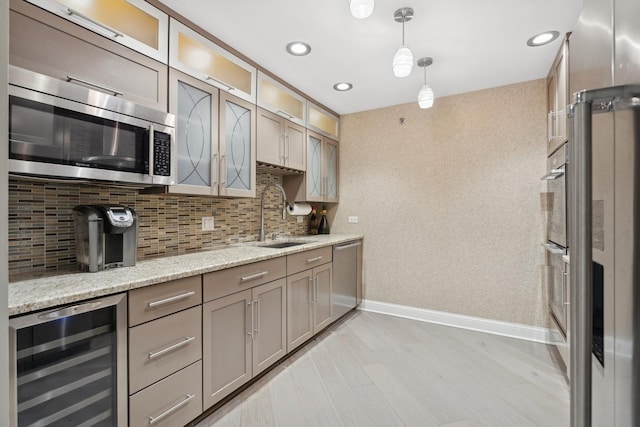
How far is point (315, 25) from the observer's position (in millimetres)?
2045

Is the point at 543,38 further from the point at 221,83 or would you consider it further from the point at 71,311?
the point at 71,311

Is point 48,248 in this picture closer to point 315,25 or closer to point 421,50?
point 315,25

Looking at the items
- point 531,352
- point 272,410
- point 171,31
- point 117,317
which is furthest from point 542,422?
point 171,31

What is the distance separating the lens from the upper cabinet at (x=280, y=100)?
265 centimetres

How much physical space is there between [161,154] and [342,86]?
1.97m

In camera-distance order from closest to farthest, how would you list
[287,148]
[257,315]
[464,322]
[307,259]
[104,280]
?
1. [104,280]
2. [257,315]
3. [307,259]
4. [287,148]
5. [464,322]

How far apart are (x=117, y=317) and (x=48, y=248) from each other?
68 centimetres

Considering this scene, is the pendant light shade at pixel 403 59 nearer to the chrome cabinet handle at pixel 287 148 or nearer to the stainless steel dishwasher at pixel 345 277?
the chrome cabinet handle at pixel 287 148

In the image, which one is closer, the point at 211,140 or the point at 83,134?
the point at 83,134

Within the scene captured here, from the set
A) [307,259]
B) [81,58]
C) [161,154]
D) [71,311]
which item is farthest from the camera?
[307,259]

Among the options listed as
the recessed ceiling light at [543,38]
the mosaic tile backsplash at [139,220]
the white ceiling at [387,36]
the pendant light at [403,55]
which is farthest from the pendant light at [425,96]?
the mosaic tile backsplash at [139,220]

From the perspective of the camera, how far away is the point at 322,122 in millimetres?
3619

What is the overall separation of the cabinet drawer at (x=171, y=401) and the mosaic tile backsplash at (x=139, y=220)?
81 cm

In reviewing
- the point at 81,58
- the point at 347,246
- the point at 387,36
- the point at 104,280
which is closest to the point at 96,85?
the point at 81,58
